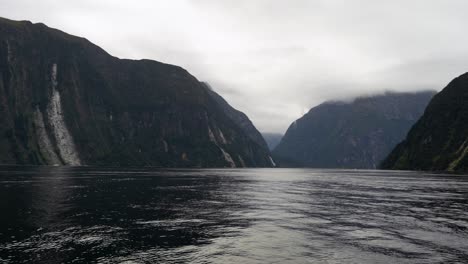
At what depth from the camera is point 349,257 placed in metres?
30.6

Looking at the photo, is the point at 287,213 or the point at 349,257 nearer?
the point at 349,257

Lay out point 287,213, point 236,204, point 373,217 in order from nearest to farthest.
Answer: point 373,217
point 287,213
point 236,204

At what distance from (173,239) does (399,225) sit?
2635 cm

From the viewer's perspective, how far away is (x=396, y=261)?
29.6m

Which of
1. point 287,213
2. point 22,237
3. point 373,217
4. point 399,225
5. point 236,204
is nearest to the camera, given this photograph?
point 22,237

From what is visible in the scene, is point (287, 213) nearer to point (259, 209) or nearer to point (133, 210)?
point (259, 209)

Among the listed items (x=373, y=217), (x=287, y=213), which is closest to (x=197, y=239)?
(x=287, y=213)

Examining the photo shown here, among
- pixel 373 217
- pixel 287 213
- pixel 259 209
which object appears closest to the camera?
pixel 373 217

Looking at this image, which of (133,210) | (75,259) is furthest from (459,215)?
(75,259)

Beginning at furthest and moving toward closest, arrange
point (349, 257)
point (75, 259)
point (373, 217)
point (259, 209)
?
point (259, 209)
point (373, 217)
point (349, 257)
point (75, 259)

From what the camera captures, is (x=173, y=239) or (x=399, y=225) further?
(x=399, y=225)

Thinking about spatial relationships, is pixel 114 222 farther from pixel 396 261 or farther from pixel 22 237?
pixel 396 261

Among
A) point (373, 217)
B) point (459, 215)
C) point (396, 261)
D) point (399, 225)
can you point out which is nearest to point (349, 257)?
point (396, 261)

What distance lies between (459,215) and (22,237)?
52.9 meters
